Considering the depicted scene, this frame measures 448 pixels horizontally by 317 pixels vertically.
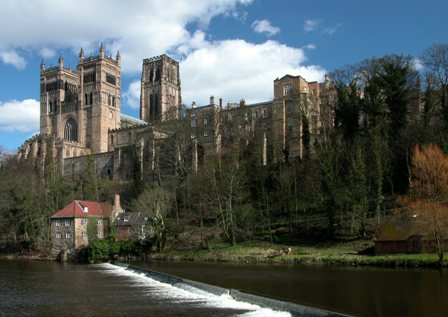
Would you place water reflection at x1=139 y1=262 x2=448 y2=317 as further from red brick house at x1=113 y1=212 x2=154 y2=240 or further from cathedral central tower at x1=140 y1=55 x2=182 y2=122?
cathedral central tower at x1=140 y1=55 x2=182 y2=122

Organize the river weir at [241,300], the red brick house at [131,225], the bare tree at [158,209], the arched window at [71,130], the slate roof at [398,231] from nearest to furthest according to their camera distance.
Answer: the river weir at [241,300]
the slate roof at [398,231]
the bare tree at [158,209]
the red brick house at [131,225]
the arched window at [71,130]

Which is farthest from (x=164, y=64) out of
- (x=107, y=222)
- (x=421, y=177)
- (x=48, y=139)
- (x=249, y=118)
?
(x=421, y=177)

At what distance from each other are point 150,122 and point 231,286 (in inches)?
3488

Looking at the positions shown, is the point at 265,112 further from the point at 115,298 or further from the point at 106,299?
the point at 106,299

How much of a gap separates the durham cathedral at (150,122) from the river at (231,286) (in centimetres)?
3497

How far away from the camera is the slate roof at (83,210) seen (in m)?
65.4

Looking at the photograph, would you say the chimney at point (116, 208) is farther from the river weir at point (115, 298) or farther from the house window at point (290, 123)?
the river weir at point (115, 298)

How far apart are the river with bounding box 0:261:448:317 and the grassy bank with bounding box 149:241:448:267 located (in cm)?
301

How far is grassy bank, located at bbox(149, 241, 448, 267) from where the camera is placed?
3970 centimetres

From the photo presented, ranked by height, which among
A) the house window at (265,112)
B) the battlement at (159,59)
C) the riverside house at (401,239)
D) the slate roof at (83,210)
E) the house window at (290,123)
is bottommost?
the riverside house at (401,239)

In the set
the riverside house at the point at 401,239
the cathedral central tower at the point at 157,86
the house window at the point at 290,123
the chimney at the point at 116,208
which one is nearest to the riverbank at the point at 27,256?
the chimney at the point at 116,208

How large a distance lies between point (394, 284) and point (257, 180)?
36.3 m

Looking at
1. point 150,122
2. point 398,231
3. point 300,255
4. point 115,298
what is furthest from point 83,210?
point 150,122

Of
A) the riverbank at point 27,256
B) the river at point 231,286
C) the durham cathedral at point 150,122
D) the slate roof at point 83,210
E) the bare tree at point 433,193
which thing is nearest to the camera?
the river at point 231,286
